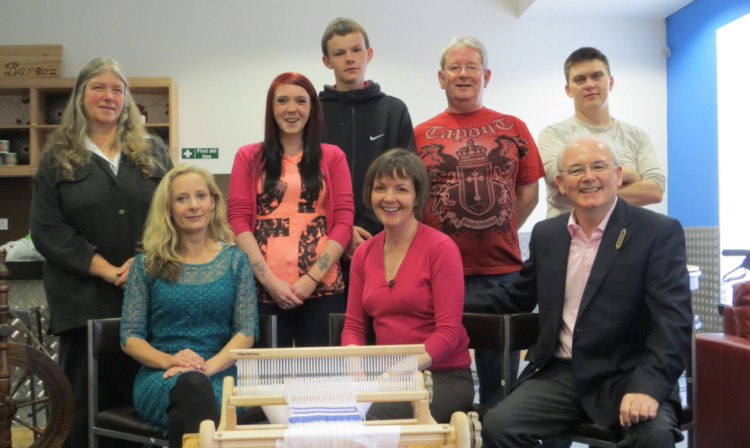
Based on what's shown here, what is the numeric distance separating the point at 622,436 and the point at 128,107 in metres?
2.30

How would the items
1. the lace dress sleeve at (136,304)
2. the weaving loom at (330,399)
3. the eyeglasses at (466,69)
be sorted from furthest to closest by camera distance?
the eyeglasses at (466,69) → the lace dress sleeve at (136,304) → the weaving loom at (330,399)

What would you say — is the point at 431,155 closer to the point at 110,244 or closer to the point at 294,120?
the point at 294,120

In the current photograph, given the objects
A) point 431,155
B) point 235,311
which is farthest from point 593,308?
point 235,311

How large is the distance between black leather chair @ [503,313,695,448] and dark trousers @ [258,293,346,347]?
692 millimetres

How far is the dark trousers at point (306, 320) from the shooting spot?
2.68m

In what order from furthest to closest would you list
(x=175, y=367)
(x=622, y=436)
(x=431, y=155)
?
(x=431, y=155) → (x=175, y=367) → (x=622, y=436)

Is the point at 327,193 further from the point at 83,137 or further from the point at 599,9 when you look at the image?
the point at 599,9

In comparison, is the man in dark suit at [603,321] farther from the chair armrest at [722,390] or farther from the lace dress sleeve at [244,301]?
the lace dress sleeve at [244,301]

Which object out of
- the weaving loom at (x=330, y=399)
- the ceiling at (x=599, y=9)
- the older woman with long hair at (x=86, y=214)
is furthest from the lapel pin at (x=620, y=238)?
the ceiling at (x=599, y=9)

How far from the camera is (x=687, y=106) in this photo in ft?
21.4

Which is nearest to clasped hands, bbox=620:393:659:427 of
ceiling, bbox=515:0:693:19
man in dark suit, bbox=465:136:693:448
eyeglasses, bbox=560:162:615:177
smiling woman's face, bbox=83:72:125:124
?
man in dark suit, bbox=465:136:693:448

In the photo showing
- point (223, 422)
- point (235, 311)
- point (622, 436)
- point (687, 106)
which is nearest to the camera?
point (223, 422)

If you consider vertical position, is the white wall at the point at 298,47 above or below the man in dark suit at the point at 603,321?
above

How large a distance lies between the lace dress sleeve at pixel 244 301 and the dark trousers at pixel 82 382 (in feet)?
1.88
